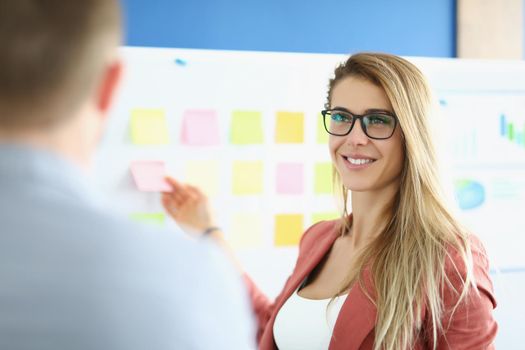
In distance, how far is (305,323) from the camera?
1.60m

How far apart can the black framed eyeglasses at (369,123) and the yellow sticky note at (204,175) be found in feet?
2.06

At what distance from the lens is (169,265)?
1.77 feet

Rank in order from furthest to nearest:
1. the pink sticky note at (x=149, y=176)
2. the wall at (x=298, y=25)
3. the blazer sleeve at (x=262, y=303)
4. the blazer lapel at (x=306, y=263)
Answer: the wall at (x=298, y=25) → the pink sticky note at (x=149, y=176) → the blazer sleeve at (x=262, y=303) → the blazer lapel at (x=306, y=263)

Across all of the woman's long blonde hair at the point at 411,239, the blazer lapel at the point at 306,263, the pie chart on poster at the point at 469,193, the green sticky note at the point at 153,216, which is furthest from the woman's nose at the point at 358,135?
the pie chart on poster at the point at 469,193

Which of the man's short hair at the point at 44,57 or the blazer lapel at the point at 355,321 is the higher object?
the man's short hair at the point at 44,57

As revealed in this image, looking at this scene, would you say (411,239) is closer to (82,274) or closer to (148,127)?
(148,127)

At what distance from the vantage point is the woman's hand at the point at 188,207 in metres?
1.99

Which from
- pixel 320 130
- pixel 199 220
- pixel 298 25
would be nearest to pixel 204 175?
pixel 199 220

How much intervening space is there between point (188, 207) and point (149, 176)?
0.18m

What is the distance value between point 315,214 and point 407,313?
37.3 inches

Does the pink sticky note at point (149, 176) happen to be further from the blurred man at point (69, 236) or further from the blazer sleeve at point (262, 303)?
the blurred man at point (69, 236)

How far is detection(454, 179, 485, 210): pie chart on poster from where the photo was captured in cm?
254

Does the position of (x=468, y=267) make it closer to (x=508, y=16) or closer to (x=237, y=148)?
(x=237, y=148)

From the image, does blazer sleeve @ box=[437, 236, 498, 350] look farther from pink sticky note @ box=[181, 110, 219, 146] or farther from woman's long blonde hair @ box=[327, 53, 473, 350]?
pink sticky note @ box=[181, 110, 219, 146]
